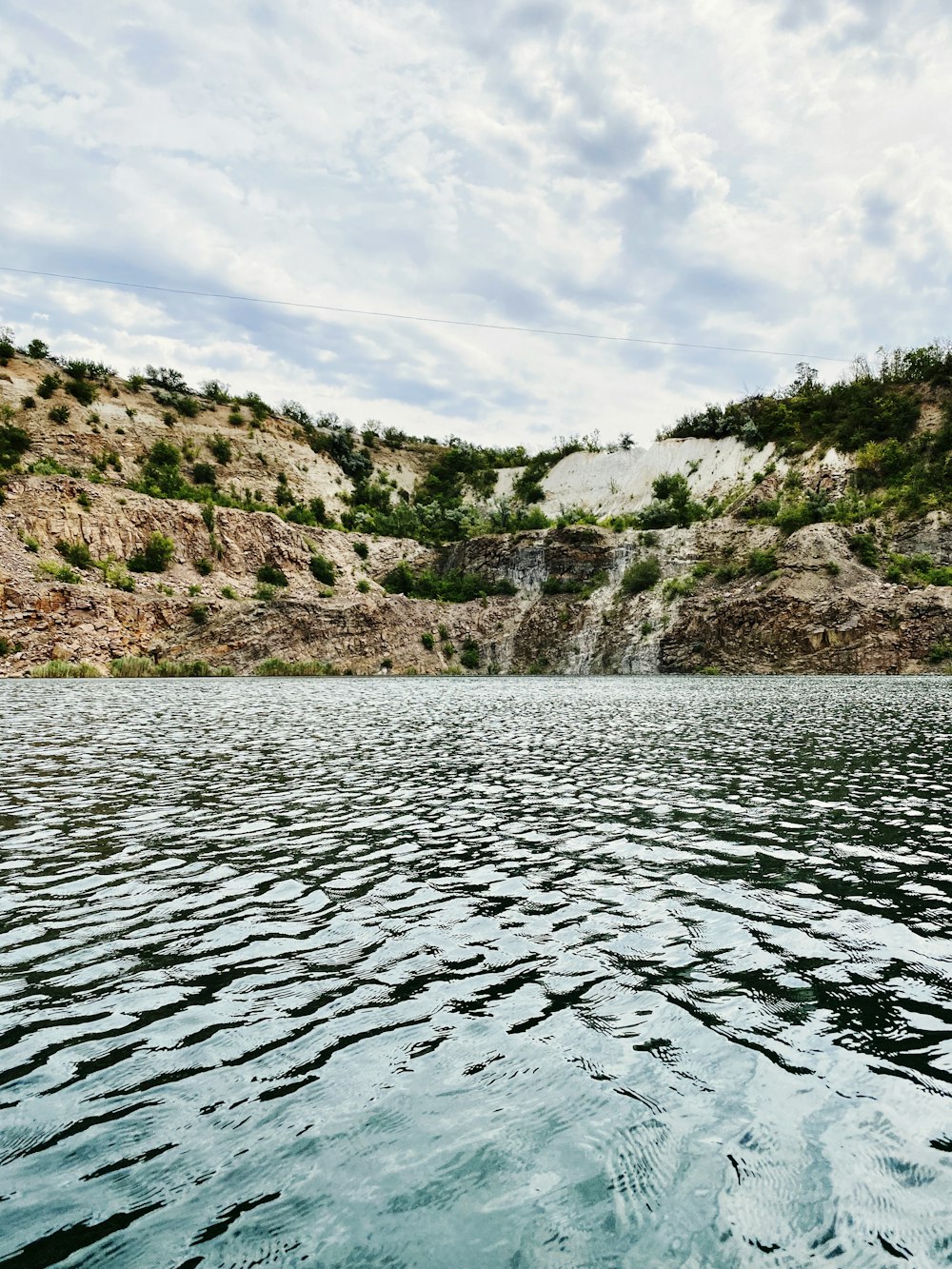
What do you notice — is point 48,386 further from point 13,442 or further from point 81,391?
point 13,442

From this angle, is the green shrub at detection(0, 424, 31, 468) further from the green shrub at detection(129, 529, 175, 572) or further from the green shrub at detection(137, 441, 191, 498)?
the green shrub at detection(129, 529, 175, 572)

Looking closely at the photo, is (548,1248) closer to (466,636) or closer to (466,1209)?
(466,1209)

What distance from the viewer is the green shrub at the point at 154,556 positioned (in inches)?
2418

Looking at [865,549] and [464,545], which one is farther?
[464,545]

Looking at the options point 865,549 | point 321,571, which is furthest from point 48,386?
point 865,549

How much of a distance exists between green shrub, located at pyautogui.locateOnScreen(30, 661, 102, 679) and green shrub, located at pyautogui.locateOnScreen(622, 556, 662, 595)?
47335 mm

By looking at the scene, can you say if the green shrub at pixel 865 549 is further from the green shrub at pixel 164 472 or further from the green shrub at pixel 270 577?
the green shrub at pixel 164 472

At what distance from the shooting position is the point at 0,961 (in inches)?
247

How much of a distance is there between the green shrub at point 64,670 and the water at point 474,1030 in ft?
142

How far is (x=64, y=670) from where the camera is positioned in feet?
167

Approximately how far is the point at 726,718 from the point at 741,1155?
76.8 feet

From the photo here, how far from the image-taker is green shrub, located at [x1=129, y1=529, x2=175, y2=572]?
61.4 meters

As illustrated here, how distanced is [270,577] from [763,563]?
44.3 m

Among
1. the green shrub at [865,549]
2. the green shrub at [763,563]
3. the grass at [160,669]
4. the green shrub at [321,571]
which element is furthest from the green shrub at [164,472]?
the green shrub at [865,549]
